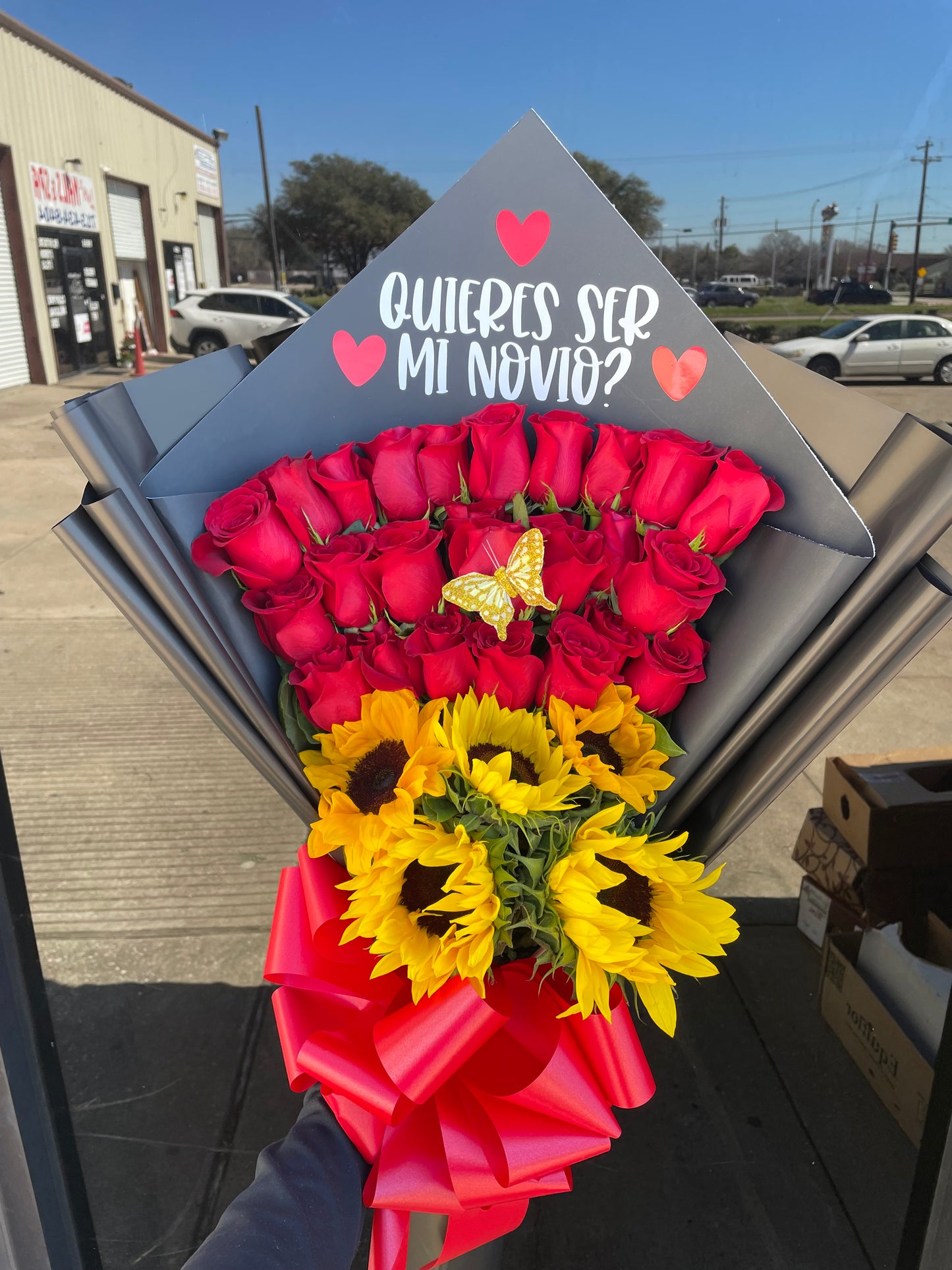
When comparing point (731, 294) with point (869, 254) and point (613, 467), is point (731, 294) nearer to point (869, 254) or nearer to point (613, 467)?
point (869, 254)

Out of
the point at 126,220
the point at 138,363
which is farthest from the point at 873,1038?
the point at 126,220

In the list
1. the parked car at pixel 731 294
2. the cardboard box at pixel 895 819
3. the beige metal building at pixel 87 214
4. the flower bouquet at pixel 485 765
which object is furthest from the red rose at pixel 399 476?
the beige metal building at pixel 87 214

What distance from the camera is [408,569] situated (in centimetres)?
93

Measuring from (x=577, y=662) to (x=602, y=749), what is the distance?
0.12 meters

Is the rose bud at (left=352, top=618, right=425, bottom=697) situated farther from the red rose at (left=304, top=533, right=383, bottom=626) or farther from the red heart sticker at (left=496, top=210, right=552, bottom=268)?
the red heart sticker at (left=496, top=210, right=552, bottom=268)

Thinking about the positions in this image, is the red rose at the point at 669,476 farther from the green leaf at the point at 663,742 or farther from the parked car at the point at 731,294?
the parked car at the point at 731,294

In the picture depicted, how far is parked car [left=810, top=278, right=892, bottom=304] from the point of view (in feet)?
7.47

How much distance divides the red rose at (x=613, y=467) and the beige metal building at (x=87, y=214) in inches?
480

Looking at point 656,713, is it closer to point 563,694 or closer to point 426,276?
point 563,694

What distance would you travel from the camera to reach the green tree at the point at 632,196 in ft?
4.91

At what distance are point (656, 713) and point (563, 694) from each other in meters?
0.15

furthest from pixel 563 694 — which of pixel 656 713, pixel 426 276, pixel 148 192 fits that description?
pixel 148 192

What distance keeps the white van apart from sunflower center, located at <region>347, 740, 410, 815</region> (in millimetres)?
1769

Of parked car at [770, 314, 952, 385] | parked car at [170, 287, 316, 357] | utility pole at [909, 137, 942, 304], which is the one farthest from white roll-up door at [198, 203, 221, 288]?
utility pole at [909, 137, 942, 304]
